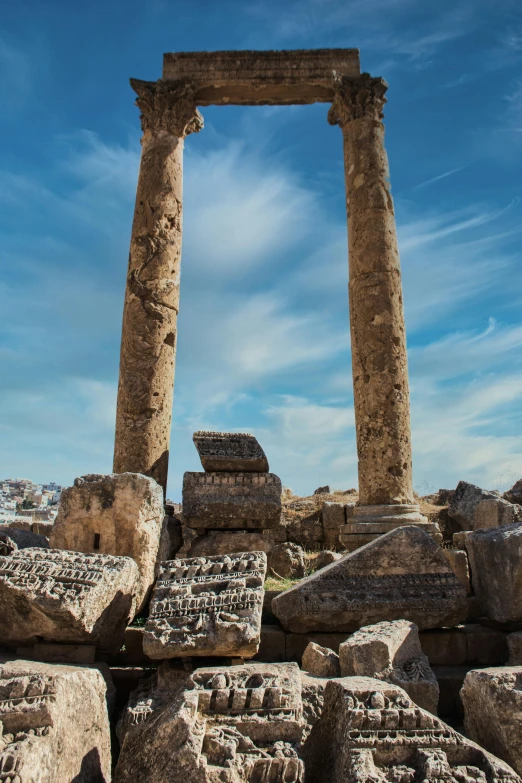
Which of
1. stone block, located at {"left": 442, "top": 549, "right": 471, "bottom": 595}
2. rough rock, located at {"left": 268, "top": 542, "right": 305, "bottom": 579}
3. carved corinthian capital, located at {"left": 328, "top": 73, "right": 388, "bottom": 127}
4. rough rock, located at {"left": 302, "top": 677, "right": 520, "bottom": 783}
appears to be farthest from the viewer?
carved corinthian capital, located at {"left": 328, "top": 73, "right": 388, "bottom": 127}

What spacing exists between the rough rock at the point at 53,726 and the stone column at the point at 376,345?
6484mm

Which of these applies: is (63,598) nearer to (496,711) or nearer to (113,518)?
(113,518)

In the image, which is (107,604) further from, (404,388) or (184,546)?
(404,388)

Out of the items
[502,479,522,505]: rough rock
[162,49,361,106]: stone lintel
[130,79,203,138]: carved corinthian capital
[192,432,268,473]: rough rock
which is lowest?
[192,432,268,473]: rough rock

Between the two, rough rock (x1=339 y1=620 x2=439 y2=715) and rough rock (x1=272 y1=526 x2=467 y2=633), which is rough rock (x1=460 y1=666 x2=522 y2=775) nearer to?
rough rock (x1=339 y1=620 x2=439 y2=715)

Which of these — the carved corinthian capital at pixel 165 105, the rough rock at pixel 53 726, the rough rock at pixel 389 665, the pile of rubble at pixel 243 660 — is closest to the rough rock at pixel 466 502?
the pile of rubble at pixel 243 660

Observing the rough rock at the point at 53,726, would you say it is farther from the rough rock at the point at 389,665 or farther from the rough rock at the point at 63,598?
the rough rock at the point at 389,665

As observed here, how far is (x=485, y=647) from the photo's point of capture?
190 inches

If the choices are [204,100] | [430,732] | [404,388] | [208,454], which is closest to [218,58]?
[204,100]

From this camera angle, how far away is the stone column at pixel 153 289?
9.50 metres

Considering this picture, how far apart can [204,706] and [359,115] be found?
11.1m

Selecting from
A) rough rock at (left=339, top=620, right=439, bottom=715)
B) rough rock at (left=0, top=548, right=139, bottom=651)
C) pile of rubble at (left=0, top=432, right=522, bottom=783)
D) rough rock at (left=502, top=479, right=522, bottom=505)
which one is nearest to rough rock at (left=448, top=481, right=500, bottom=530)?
rough rock at (left=502, top=479, right=522, bottom=505)

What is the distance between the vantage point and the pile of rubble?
2709 millimetres

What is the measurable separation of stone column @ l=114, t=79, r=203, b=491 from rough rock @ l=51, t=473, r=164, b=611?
3.67m
